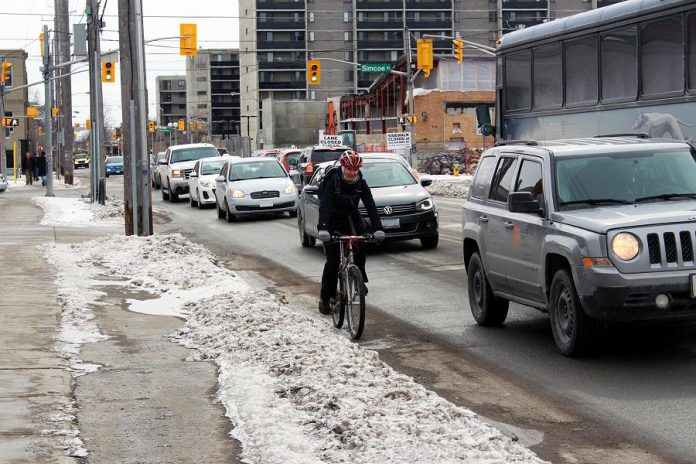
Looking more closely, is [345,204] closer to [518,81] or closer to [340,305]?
[340,305]

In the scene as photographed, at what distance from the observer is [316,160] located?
37.0 meters

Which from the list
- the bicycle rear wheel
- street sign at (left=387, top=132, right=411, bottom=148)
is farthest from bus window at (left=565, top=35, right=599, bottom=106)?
street sign at (left=387, top=132, right=411, bottom=148)

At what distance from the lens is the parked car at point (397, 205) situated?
67.6 feet

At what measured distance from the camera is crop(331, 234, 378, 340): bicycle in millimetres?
11562

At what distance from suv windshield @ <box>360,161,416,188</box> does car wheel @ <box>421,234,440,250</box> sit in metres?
1.17

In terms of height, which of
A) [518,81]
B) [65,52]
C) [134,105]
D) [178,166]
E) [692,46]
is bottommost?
[178,166]

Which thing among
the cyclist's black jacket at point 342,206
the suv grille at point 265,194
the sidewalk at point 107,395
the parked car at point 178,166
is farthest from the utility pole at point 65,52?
the cyclist's black jacket at point 342,206

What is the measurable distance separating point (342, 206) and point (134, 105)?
10.6 m

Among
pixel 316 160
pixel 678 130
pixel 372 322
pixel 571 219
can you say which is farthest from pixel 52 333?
pixel 316 160

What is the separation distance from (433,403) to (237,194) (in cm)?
2337

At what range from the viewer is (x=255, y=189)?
30.9 m

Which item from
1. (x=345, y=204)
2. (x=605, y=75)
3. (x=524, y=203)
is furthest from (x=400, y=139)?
(x=524, y=203)

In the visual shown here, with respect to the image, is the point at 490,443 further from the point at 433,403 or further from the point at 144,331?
the point at 144,331

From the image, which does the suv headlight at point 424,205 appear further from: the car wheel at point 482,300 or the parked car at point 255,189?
the parked car at point 255,189
